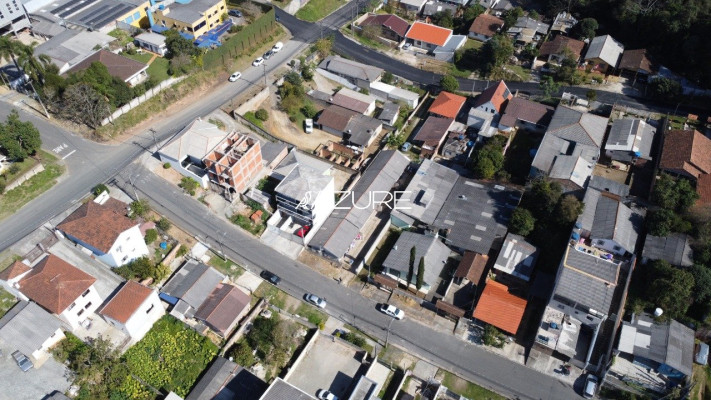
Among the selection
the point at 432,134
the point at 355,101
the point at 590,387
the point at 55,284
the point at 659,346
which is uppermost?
the point at 355,101

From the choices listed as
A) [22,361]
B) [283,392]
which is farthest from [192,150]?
[283,392]

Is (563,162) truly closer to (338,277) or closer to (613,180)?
(613,180)

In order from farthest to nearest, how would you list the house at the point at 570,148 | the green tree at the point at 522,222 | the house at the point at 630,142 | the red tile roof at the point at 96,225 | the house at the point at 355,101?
the house at the point at 355,101 < the house at the point at 630,142 < the house at the point at 570,148 < the green tree at the point at 522,222 < the red tile roof at the point at 96,225

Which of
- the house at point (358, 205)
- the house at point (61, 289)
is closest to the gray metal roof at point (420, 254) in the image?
the house at point (358, 205)

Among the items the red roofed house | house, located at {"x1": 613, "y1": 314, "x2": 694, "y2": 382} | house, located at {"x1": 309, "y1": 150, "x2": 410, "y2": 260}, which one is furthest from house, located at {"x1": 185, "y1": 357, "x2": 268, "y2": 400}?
house, located at {"x1": 613, "y1": 314, "x2": 694, "y2": 382}

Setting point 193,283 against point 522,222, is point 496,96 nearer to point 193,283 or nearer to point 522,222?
point 522,222

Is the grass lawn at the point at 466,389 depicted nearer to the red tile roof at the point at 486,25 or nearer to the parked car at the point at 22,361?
the parked car at the point at 22,361

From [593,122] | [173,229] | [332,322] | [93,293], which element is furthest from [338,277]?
[593,122]
